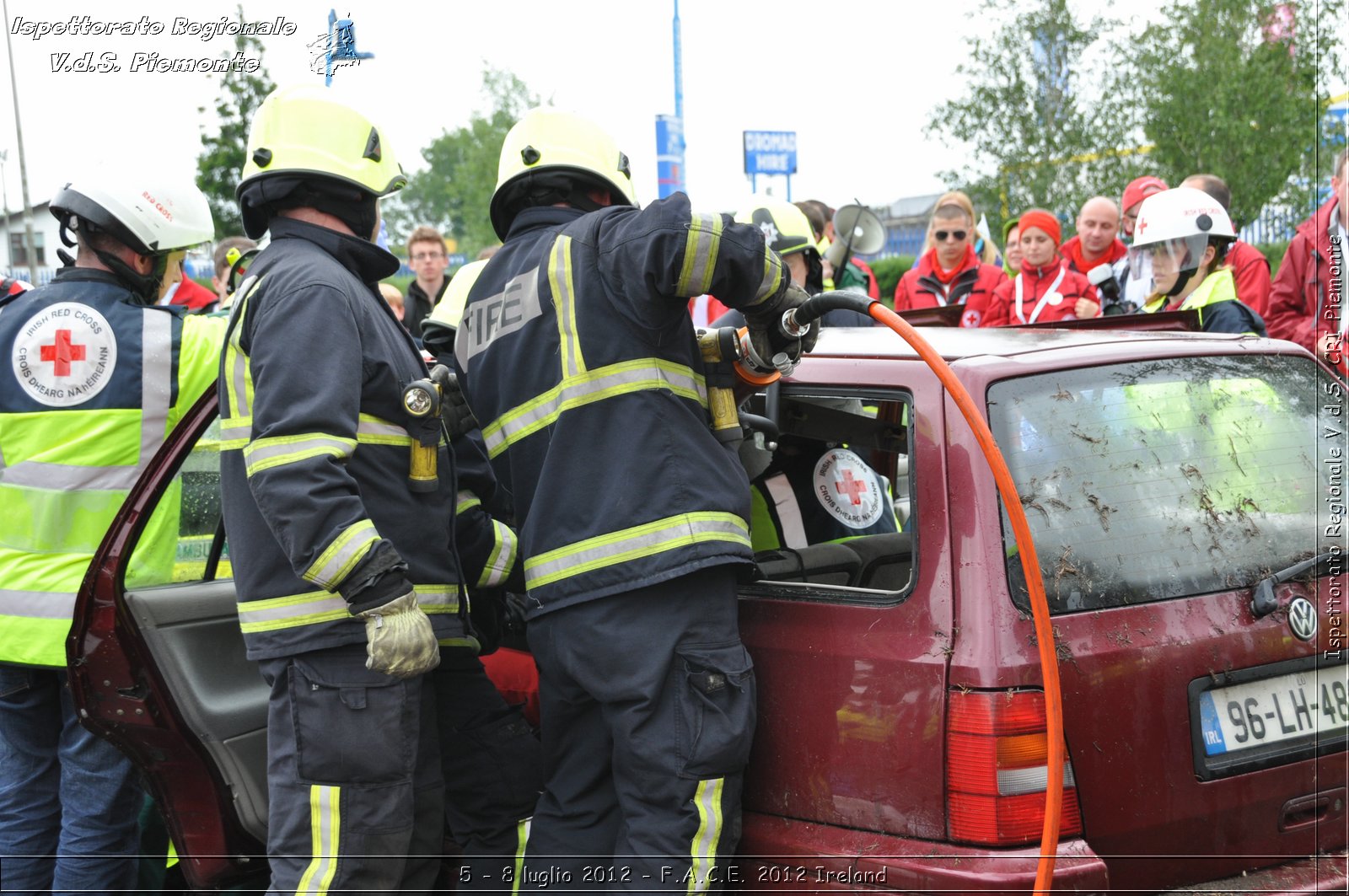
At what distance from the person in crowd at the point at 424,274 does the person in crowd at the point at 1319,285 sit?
518cm

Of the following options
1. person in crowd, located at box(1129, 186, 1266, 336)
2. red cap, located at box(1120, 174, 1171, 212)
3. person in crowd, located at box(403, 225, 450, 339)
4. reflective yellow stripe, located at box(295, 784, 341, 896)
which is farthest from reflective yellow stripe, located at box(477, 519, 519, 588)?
person in crowd, located at box(403, 225, 450, 339)

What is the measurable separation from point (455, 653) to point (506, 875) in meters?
0.58

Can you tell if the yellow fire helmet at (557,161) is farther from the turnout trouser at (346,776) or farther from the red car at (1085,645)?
the turnout trouser at (346,776)

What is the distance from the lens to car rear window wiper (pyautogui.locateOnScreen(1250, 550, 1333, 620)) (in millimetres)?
2514

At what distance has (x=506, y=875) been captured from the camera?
9.83 ft

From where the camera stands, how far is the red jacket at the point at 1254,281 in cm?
538

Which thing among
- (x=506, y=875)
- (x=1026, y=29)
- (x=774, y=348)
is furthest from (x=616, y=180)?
(x=1026, y=29)

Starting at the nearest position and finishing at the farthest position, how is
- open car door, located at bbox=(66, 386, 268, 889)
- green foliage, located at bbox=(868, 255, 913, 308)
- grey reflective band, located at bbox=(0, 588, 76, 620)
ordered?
open car door, located at bbox=(66, 386, 268, 889) → grey reflective band, located at bbox=(0, 588, 76, 620) → green foliage, located at bbox=(868, 255, 913, 308)

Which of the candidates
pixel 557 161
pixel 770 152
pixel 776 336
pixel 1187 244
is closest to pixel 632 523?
pixel 776 336

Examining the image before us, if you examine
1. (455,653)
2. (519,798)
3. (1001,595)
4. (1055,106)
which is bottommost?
(519,798)

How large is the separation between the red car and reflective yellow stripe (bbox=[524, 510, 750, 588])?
0.25 m

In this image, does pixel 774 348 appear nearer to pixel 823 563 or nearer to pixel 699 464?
pixel 699 464

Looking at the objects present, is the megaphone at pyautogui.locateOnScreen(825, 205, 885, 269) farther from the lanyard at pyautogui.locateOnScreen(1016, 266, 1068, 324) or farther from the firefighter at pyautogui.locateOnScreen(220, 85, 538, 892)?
the firefighter at pyautogui.locateOnScreen(220, 85, 538, 892)

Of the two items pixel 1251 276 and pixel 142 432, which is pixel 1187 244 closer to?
pixel 1251 276
